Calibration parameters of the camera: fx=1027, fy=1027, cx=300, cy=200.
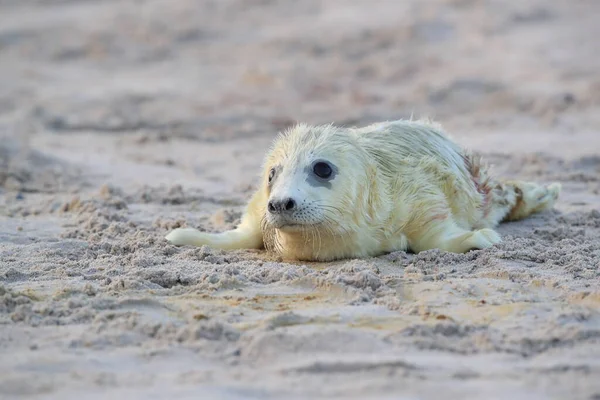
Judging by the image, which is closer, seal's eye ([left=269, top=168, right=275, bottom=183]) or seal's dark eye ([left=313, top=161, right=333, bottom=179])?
seal's dark eye ([left=313, top=161, right=333, bottom=179])

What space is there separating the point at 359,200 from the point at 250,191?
256 cm

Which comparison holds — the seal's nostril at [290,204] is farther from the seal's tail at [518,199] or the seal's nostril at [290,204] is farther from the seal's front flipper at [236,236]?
the seal's tail at [518,199]

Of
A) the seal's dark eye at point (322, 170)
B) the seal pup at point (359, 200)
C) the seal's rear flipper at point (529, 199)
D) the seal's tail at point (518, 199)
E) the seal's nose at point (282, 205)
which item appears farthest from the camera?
the seal's rear flipper at point (529, 199)

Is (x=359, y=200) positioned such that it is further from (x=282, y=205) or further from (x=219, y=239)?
(x=219, y=239)

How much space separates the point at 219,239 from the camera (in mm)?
6199

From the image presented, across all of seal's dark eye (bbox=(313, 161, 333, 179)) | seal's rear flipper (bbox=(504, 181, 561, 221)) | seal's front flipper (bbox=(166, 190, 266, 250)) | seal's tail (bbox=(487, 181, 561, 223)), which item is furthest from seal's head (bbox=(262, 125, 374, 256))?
seal's rear flipper (bbox=(504, 181, 561, 221))

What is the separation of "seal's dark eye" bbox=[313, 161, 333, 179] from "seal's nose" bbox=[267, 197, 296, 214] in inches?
15.3

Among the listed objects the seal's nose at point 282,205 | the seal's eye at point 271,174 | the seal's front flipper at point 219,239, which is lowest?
the seal's front flipper at point 219,239

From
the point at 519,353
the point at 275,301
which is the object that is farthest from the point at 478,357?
the point at 275,301

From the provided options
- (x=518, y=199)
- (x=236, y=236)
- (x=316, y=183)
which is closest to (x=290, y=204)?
(x=316, y=183)

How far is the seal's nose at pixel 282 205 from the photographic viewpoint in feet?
18.1

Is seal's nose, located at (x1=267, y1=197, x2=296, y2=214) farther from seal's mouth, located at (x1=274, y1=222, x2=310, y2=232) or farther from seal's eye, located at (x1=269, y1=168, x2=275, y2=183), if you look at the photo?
seal's eye, located at (x1=269, y1=168, x2=275, y2=183)

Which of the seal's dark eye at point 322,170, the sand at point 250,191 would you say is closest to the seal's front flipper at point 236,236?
the sand at point 250,191

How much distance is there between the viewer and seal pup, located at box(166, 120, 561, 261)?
18.8 feet
